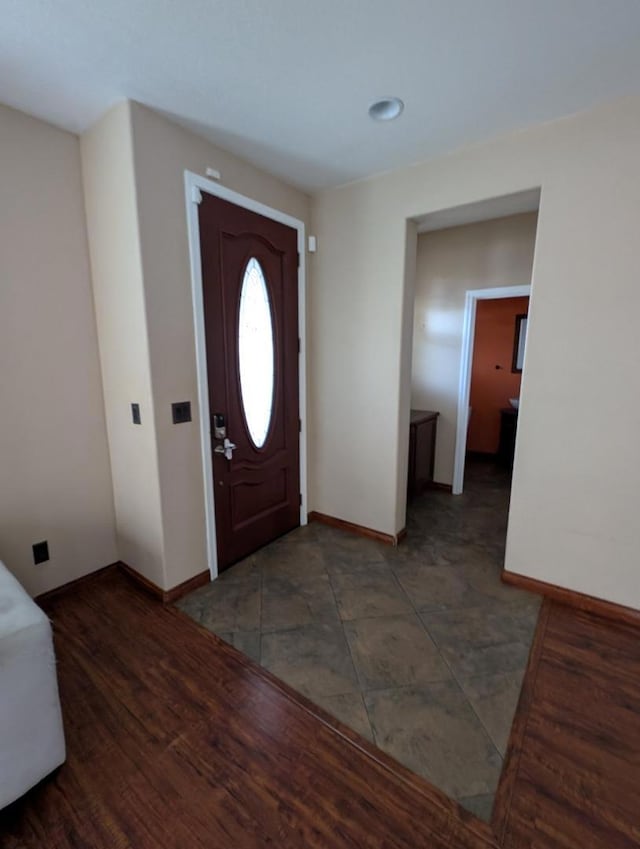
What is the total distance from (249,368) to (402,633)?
6.15 ft

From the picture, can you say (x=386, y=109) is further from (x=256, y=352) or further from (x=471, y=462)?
(x=471, y=462)

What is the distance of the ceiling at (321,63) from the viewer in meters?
1.34

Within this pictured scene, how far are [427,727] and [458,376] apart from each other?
301 cm

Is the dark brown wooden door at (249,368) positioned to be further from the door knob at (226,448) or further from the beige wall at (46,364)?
the beige wall at (46,364)

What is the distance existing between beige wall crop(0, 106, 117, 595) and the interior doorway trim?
3153 mm

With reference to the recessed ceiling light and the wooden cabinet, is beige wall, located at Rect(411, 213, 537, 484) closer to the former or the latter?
the wooden cabinet

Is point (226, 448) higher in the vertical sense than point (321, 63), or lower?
Answer: lower

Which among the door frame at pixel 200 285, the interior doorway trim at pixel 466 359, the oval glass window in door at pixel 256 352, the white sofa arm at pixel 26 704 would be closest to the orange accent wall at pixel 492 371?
the interior doorway trim at pixel 466 359

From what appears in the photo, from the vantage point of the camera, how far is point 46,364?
2.13 meters

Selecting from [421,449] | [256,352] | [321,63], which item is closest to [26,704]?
[256,352]

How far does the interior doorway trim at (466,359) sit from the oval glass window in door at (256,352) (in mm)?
2040

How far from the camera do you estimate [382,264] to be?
2.63 m

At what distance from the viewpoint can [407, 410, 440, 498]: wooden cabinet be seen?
3.49 metres

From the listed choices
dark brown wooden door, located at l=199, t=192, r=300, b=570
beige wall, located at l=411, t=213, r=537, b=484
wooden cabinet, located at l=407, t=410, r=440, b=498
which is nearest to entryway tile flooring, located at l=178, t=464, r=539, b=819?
dark brown wooden door, located at l=199, t=192, r=300, b=570
